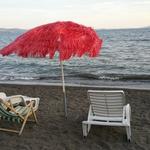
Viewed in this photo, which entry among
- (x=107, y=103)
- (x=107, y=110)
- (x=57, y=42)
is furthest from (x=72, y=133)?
(x=57, y=42)

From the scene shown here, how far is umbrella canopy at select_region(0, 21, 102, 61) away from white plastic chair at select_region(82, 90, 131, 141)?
2.99 feet

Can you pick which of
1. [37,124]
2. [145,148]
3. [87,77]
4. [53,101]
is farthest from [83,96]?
[87,77]

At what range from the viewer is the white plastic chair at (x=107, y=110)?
21.8 feet

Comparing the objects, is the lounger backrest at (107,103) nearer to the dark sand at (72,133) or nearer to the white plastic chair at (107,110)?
the white plastic chair at (107,110)

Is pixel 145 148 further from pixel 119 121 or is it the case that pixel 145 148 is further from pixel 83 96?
pixel 83 96

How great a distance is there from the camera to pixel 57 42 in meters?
6.99

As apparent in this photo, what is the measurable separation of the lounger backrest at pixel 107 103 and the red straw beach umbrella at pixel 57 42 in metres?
0.88

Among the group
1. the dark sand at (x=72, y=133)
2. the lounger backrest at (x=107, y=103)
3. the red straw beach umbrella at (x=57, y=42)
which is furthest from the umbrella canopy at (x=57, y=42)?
the dark sand at (x=72, y=133)

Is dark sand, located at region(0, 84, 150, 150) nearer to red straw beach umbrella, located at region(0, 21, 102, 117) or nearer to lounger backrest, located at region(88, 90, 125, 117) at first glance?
lounger backrest, located at region(88, 90, 125, 117)

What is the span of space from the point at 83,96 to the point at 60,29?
4289mm

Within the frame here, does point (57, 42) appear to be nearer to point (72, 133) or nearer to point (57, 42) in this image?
point (57, 42)

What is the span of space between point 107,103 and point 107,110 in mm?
159

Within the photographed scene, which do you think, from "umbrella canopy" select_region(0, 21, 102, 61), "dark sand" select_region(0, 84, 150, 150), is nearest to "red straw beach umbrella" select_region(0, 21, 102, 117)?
"umbrella canopy" select_region(0, 21, 102, 61)

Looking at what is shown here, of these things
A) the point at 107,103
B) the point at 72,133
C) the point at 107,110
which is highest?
the point at 107,103
